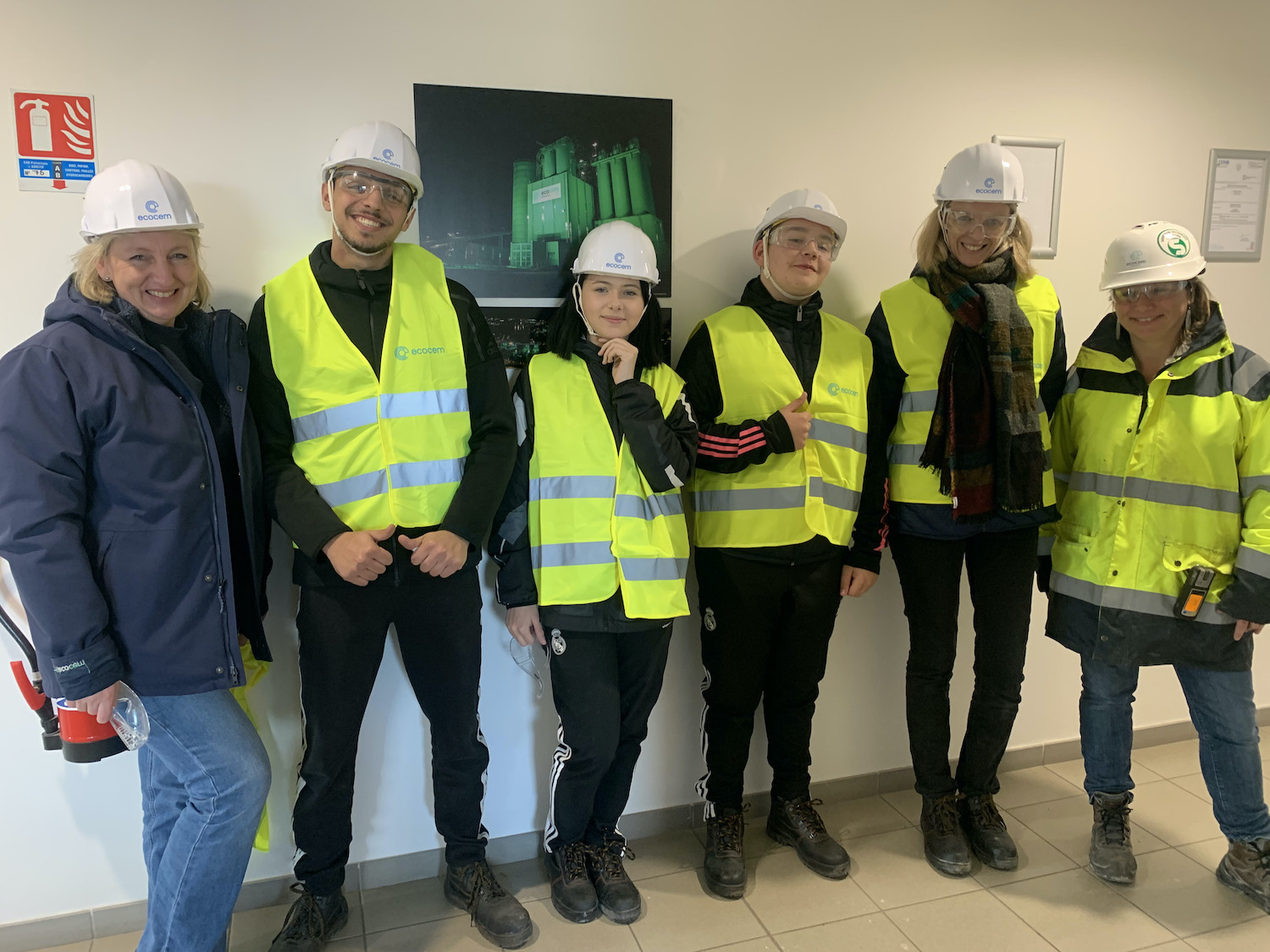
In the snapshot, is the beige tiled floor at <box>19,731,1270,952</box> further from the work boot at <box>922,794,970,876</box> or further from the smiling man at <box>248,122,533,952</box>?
the smiling man at <box>248,122,533,952</box>

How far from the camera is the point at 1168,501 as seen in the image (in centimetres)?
219

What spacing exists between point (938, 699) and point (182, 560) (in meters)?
1.99

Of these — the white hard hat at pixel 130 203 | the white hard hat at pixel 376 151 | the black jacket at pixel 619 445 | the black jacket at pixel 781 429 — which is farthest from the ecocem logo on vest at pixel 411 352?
the black jacket at pixel 781 429

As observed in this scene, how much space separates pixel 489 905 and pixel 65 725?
1080mm

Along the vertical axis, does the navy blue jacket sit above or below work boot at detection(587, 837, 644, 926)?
above

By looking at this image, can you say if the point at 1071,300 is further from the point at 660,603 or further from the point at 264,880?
the point at 264,880

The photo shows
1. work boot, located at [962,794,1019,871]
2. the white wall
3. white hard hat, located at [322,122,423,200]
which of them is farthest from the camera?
work boot, located at [962,794,1019,871]

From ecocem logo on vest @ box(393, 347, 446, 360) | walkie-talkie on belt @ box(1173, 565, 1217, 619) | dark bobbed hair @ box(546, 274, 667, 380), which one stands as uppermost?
dark bobbed hair @ box(546, 274, 667, 380)

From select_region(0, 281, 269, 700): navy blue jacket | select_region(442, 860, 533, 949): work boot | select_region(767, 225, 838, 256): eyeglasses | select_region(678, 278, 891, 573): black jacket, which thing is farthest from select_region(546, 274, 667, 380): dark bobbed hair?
select_region(442, 860, 533, 949): work boot

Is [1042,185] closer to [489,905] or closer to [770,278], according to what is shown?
[770,278]

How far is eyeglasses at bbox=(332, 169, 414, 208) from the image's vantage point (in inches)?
75.2

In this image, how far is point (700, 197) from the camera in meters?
2.44

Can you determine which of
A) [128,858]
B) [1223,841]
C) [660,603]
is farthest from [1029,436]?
[128,858]

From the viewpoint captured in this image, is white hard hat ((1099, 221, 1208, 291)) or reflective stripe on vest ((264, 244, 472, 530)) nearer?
reflective stripe on vest ((264, 244, 472, 530))
